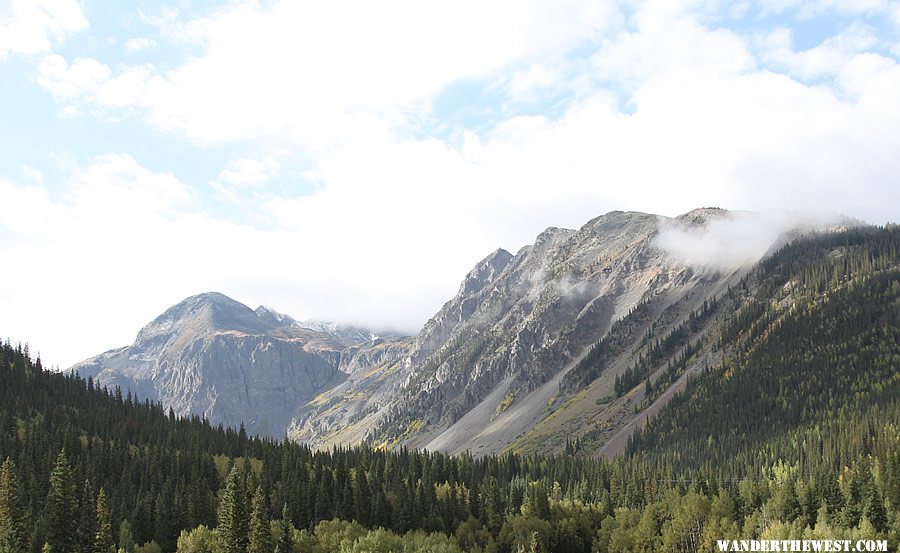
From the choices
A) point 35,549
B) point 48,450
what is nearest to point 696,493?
point 35,549

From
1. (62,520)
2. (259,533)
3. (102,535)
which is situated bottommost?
(259,533)

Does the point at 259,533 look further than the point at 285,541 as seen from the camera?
No

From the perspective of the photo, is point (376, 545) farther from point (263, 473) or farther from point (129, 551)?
point (263, 473)

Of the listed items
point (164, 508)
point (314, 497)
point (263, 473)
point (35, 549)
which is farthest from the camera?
point (263, 473)

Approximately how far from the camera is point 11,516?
125188mm

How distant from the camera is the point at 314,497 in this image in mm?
158875

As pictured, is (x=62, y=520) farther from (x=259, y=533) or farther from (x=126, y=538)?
(x=259, y=533)

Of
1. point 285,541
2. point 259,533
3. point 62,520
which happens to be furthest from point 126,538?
point 285,541

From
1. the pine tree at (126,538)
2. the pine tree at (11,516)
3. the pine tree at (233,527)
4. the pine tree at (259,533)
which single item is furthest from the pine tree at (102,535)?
the pine tree at (259,533)

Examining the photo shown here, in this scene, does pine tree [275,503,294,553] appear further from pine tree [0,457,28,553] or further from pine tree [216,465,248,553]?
pine tree [0,457,28,553]

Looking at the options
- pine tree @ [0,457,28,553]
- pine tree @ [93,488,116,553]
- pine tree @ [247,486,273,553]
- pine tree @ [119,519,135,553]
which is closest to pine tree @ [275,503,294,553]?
pine tree @ [247,486,273,553]

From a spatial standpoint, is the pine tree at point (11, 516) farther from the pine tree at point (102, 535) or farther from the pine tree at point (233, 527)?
the pine tree at point (233, 527)

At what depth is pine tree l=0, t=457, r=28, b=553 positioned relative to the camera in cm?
11450

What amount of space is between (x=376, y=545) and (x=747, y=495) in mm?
87189
